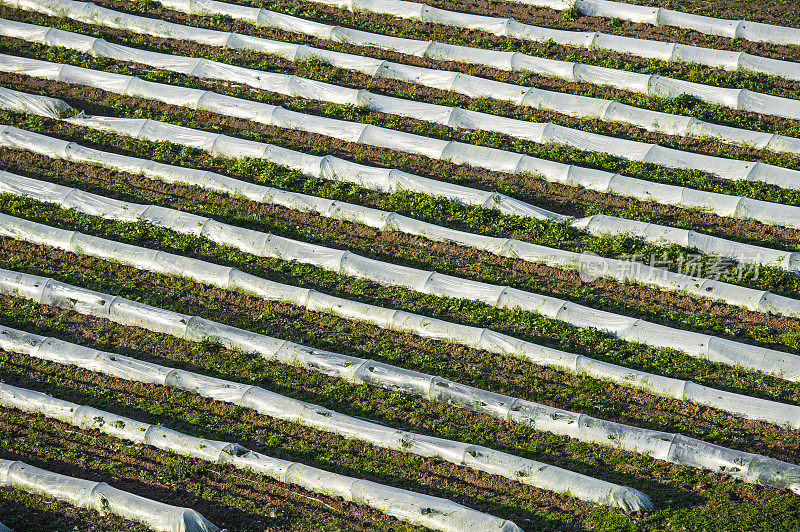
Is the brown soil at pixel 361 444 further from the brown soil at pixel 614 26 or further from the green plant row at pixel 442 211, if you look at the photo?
the brown soil at pixel 614 26

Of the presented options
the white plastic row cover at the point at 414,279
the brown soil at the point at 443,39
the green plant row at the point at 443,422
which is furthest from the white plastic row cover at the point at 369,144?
the green plant row at the point at 443,422

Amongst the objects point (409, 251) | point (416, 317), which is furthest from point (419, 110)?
point (416, 317)

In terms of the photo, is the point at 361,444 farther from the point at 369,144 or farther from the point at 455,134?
the point at 455,134

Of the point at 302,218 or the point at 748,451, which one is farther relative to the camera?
the point at 302,218

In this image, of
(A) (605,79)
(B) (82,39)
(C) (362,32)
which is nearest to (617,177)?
(A) (605,79)

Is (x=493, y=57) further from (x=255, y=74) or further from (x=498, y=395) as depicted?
(x=498, y=395)

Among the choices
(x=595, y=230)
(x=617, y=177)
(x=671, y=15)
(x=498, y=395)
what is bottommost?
(x=498, y=395)
